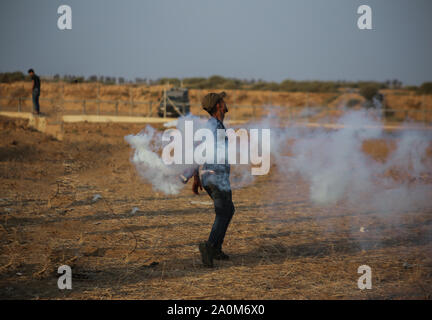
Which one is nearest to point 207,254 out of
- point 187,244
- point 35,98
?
point 187,244

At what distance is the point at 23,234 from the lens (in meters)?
7.03

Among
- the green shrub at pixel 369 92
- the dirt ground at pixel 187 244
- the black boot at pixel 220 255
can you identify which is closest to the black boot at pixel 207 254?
the dirt ground at pixel 187 244

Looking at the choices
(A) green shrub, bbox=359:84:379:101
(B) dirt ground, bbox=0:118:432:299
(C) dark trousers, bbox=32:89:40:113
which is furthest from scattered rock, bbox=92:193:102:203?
(A) green shrub, bbox=359:84:379:101

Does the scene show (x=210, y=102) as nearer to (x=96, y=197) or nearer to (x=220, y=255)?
(x=220, y=255)

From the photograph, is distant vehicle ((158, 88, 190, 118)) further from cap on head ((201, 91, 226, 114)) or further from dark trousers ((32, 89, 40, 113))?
cap on head ((201, 91, 226, 114))

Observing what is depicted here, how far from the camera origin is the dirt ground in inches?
201

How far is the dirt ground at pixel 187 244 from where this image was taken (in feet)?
16.7

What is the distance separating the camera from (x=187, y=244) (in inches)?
270

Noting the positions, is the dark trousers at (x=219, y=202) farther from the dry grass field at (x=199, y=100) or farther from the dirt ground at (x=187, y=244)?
the dry grass field at (x=199, y=100)

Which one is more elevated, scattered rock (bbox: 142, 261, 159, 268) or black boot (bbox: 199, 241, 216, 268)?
black boot (bbox: 199, 241, 216, 268)

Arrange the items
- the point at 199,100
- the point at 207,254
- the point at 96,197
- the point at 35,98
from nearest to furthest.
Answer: the point at 207,254 < the point at 96,197 < the point at 35,98 < the point at 199,100

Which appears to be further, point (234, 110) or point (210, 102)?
point (234, 110)
